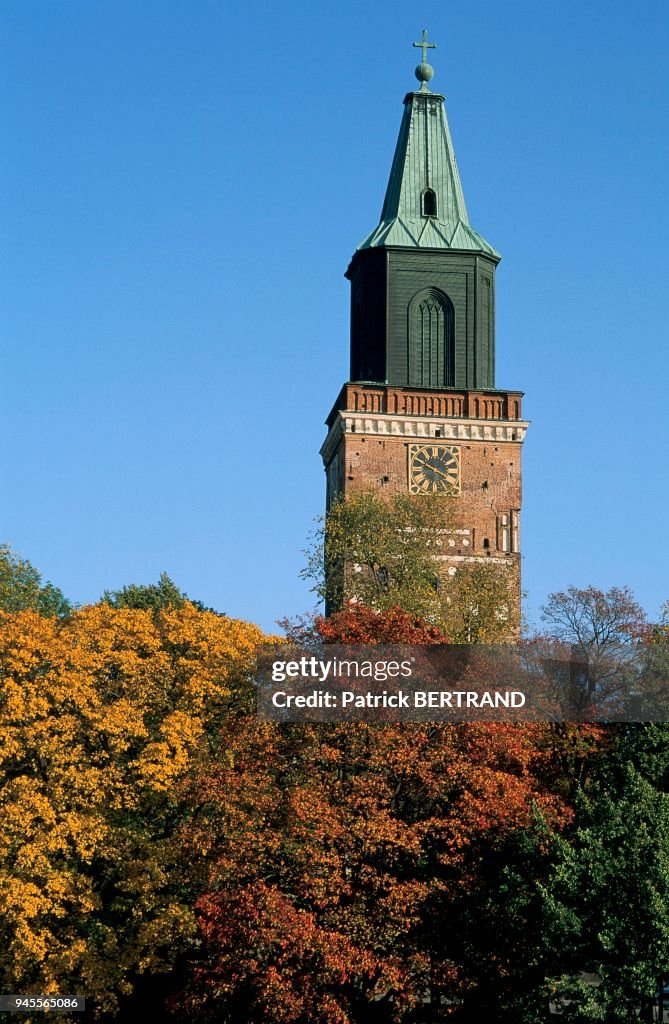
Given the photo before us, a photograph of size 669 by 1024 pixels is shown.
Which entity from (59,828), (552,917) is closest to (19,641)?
(59,828)

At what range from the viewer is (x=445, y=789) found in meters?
37.2

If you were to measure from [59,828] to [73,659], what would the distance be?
4.20 metres

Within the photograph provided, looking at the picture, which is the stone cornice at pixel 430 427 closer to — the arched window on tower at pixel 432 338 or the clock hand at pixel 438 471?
the clock hand at pixel 438 471

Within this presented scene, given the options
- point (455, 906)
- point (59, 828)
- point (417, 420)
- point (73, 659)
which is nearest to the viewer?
point (455, 906)

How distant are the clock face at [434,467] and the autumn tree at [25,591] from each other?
15.0 metres

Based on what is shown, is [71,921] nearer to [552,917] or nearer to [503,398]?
[552,917]

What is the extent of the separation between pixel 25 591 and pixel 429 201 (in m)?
27.7

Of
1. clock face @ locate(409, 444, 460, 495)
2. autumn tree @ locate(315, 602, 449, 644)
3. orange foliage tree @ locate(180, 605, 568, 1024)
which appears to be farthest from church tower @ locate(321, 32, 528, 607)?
orange foliage tree @ locate(180, 605, 568, 1024)

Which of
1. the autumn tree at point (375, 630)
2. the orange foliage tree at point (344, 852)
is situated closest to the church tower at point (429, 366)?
the autumn tree at point (375, 630)

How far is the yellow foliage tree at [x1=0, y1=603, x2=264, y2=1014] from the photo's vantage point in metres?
37.7

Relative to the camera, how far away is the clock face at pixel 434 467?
7366cm

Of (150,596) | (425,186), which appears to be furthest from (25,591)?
(425,186)

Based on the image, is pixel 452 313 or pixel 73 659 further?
pixel 452 313

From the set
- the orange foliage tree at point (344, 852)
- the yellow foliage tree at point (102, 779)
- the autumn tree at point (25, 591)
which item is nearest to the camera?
the orange foliage tree at point (344, 852)
